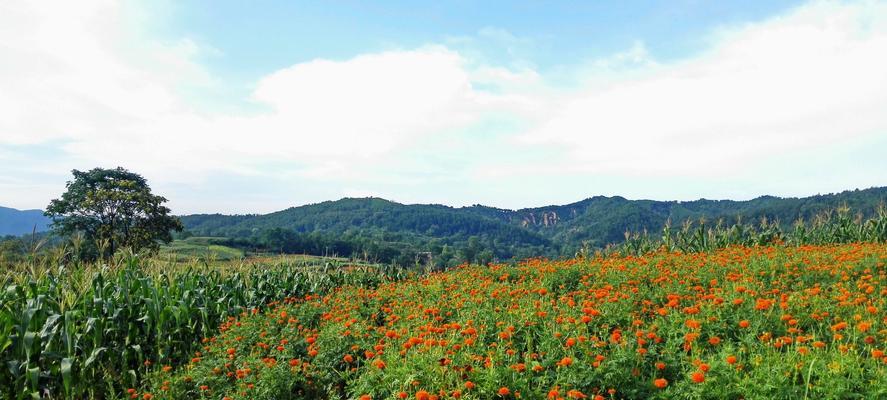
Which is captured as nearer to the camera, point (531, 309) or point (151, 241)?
point (531, 309)

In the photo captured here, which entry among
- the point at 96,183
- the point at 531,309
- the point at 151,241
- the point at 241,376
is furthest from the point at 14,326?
the point at 96,183

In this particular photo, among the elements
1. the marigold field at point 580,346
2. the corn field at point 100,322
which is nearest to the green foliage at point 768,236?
the marigold field at point 580,346

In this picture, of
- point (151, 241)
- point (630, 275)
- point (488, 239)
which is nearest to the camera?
point (630, 275)

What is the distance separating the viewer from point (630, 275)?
8.11m

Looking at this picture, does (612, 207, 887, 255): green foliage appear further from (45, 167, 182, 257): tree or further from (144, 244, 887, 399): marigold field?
(45, 167, 182, 257): tree

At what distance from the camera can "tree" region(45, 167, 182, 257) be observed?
3400cm

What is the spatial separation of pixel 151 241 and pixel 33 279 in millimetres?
30211

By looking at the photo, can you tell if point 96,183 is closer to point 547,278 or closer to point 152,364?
point 152,364

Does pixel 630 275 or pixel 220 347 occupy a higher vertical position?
pixel 630 275

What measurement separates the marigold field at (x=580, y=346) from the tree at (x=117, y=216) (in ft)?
104

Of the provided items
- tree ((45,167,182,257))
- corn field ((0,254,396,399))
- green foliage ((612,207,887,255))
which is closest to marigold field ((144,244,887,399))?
corn field ((0,254,396,399))

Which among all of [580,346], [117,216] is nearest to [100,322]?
[580,346]

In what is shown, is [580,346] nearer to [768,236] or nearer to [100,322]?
[100,322]

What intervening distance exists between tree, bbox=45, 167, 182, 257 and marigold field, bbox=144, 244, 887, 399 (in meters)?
31.6
